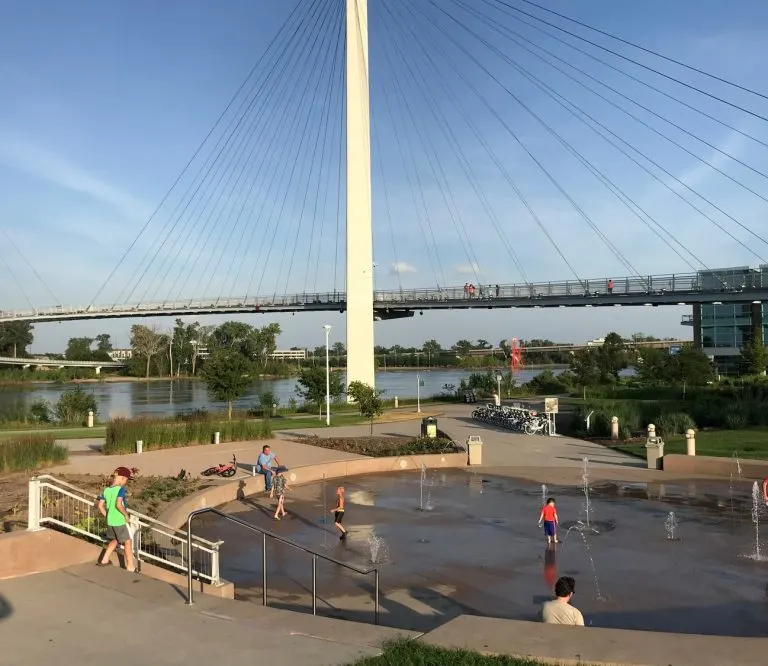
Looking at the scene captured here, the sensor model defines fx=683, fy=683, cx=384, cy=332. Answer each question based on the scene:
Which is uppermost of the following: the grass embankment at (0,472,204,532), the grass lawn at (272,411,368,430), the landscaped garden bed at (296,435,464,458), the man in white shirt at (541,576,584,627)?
the man in white shirt at (541,576,584,627)

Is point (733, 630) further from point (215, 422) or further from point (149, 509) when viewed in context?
point (215, 422)

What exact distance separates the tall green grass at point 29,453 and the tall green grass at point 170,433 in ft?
9.39

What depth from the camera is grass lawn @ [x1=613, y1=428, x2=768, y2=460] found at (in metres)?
21.8

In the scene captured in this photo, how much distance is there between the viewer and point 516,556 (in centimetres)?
1135

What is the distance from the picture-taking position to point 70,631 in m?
6.32

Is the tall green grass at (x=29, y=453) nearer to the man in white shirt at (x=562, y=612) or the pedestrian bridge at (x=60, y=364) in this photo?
the man in white shirt at (x=562, y=612)

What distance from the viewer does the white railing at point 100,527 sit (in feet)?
28.9

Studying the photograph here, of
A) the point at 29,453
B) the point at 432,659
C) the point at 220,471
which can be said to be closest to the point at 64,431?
the point at 29,453

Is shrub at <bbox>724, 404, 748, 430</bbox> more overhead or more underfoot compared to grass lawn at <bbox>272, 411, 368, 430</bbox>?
more overhead

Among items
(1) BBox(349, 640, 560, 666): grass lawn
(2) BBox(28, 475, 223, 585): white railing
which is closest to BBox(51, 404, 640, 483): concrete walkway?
(2) BBox(28, 475, 223, 585): white railing

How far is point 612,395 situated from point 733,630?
4048 cm

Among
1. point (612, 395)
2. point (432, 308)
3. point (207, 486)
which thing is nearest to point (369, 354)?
point (432, 308)

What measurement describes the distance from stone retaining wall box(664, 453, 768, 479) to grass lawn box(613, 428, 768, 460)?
1.95 meters

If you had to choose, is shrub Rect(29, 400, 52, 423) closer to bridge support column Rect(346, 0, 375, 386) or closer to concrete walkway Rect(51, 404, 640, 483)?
concrete walkway Rect(51, 404, 640, 483)
